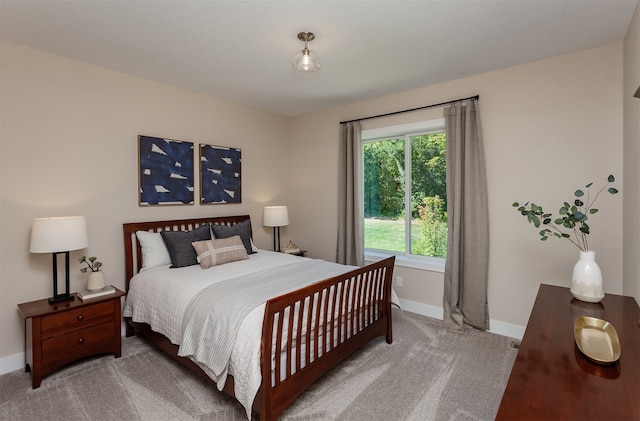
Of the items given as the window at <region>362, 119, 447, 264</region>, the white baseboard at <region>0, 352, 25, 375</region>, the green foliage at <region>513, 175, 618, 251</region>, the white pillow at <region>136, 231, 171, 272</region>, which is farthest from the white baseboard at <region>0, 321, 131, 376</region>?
the green foliage at <region>513, 175, 618, 251</region>

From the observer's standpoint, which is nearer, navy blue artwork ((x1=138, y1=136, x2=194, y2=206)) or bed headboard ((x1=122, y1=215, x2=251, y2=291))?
bed headboard ((x1=122, y1=215, x2=251, y2=291))

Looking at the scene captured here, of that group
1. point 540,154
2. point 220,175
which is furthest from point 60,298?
point 540,154

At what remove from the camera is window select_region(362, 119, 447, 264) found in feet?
11.9

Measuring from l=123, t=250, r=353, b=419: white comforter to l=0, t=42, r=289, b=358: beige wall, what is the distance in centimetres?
A: 52

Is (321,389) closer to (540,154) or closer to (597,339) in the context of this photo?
(597,339)

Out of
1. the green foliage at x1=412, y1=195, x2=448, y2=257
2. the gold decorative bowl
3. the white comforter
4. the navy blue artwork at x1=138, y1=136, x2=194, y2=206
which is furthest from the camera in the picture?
the green foliage at x1=412, y1=195, x2=448, y2=257

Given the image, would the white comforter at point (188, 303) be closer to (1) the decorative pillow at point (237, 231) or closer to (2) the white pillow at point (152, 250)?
(2) the white pillow at point (152, 250)

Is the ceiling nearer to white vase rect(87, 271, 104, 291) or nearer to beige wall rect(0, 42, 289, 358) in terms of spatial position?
beige wall rect(0, 42, 289, 358)

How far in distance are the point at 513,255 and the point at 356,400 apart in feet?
6.62

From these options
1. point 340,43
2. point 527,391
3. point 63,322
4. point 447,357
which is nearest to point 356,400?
point 447,357

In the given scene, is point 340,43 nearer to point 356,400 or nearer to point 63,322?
point 356,400

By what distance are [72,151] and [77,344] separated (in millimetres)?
1625

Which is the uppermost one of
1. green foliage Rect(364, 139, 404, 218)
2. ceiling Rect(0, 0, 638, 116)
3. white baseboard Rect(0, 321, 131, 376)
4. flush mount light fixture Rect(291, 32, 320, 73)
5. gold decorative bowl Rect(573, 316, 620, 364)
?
ceiling Rect(0, 0, 638, 116)

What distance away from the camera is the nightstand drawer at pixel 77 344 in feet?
7.56
